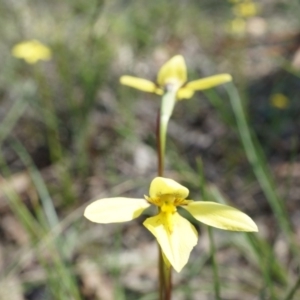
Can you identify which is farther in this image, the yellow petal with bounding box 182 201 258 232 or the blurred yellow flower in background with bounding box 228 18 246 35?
the blurred yellow flower in background with bounding box 228 18 246 35

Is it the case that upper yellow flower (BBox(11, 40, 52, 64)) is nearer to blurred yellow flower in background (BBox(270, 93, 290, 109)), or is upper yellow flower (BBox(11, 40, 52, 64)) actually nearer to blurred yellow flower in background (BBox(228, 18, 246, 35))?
blurred yellow flower in background (BBox(270, 93, 290, 109))

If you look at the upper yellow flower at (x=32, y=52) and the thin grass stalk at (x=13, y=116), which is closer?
the upper yellow flower at (x=32, y=52)

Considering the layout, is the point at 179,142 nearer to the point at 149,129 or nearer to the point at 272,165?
the point at 149,129

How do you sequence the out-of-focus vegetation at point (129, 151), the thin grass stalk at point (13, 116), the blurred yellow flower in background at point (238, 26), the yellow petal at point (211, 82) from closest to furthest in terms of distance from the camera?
the yellow petal at point (211, 82) → the out-of-focus vegetation at point (129, 151) → the thin grass stalk at point (13, 116) → the blurred yellow flower in background at point (238, 26)

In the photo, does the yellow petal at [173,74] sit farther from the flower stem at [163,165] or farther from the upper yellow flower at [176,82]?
the flower stem at [163,165]

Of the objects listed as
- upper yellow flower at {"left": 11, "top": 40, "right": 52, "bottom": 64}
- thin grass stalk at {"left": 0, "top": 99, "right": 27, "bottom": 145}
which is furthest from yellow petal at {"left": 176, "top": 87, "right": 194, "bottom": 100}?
thin grass stalk at {"left": 0, "top": 99, "right": 27, "bottom": 145}

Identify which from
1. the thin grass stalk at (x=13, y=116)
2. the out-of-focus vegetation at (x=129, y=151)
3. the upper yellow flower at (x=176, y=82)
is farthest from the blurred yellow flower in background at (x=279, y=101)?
the upper yellow flower at (x=176, y=82)

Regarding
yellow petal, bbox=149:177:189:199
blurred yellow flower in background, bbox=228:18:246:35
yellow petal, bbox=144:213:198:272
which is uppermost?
blurred yellow flower in background, bbox=228:18:246:35
